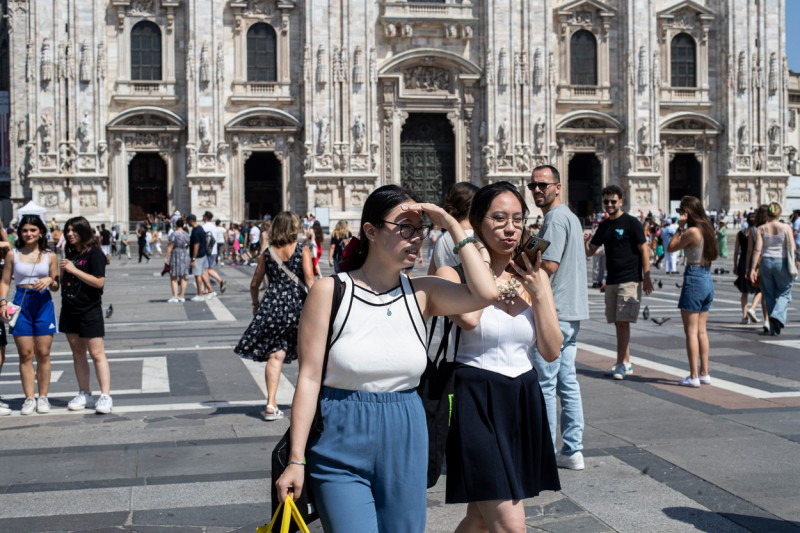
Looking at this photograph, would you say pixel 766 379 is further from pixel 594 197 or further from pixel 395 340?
pixel 594 197

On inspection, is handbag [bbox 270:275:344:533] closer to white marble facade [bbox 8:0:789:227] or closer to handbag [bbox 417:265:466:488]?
handbag [bbox 417:265:466:488]

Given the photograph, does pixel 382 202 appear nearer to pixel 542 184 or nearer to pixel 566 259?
pixel 542 184

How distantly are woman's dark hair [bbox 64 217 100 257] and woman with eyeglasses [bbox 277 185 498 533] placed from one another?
585 centimetres

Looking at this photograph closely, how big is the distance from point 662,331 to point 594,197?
29076 mm

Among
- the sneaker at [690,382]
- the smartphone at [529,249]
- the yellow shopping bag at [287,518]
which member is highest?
the smartphone at [529,249]

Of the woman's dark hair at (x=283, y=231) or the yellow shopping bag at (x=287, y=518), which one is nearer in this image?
the yellow shopping bag at (x=287, y=518)

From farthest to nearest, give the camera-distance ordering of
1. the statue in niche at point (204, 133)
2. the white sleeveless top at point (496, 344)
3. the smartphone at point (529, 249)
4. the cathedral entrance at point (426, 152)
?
the cathedral entrance at point (426, 152) < the statue in niche at point (204, 133) < the white sleeveless top at point (496, 344) < the smartphone at point (529, 249)

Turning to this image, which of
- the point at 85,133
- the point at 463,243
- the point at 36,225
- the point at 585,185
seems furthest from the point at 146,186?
the point at 463,243

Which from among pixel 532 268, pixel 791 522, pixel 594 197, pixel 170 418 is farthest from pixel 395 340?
pixel 594 197

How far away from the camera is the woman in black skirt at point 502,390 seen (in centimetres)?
443

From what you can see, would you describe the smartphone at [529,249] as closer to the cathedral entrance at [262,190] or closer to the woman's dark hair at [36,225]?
the woman's dark hair at [36,225]

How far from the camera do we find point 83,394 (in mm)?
9531

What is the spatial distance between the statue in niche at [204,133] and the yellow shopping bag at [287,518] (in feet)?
120

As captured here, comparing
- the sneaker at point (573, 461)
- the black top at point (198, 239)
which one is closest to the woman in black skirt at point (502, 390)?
the sneaker at point (573, 461)
